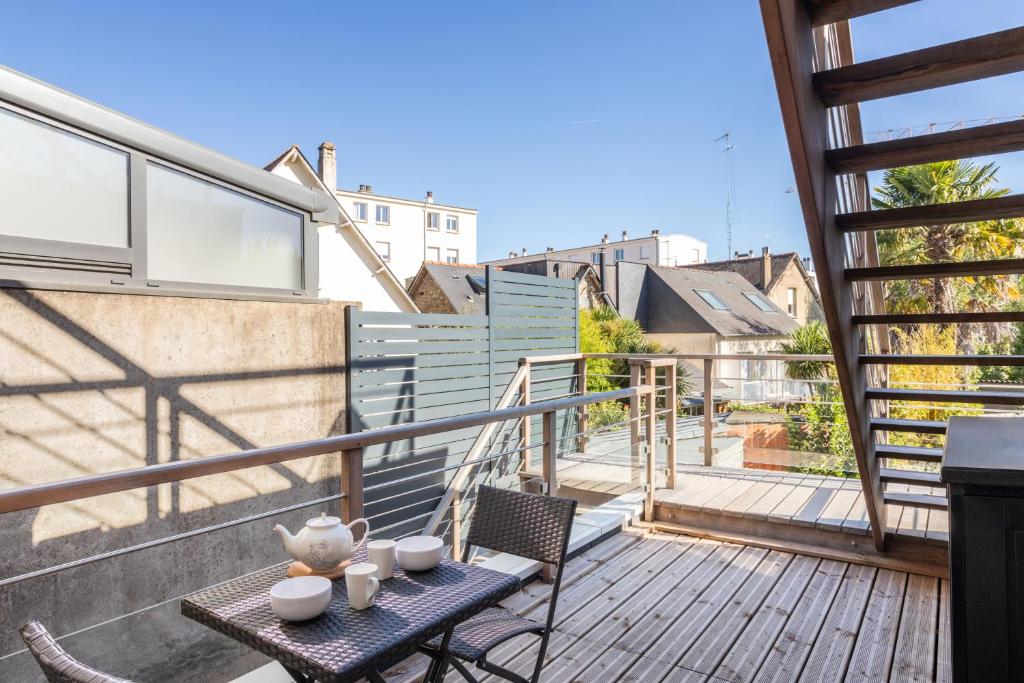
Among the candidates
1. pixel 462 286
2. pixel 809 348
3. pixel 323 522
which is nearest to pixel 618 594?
pixel 323 522

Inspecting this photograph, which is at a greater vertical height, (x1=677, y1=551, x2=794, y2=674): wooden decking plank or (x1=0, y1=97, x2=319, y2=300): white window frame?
(x1=0, y1=97, x2=319, y2=300): white window frame

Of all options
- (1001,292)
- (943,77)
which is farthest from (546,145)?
(943,77)

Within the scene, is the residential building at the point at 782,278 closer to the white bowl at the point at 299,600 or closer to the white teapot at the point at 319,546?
the white teapot at the point at 319,546

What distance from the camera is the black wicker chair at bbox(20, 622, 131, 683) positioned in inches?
33.0

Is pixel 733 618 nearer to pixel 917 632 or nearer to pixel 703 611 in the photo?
pixel 703 611

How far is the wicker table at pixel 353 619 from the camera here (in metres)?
1.17

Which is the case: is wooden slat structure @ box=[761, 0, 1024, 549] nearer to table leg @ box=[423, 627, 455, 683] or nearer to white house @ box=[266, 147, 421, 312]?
table leg @ box=[423, 627, 455, 683]

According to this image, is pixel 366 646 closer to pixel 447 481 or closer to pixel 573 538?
pixel 573 538

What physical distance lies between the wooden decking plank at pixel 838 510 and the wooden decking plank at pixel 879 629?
354mm

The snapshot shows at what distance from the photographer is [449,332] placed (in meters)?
6.01

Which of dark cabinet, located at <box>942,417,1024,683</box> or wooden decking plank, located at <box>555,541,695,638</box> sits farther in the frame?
wooden decking plank, located at <box>555,541,695,638</box>

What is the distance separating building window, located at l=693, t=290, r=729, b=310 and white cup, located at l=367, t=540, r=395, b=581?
66.4 feet

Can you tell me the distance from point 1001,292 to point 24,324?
1530 cm

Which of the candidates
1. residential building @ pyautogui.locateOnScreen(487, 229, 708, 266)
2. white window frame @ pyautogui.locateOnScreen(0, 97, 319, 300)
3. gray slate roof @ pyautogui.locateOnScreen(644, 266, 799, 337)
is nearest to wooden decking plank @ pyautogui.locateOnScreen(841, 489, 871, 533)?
white window frame @ pyautogui.locateOnScreen(0, 97, 319, 300)
